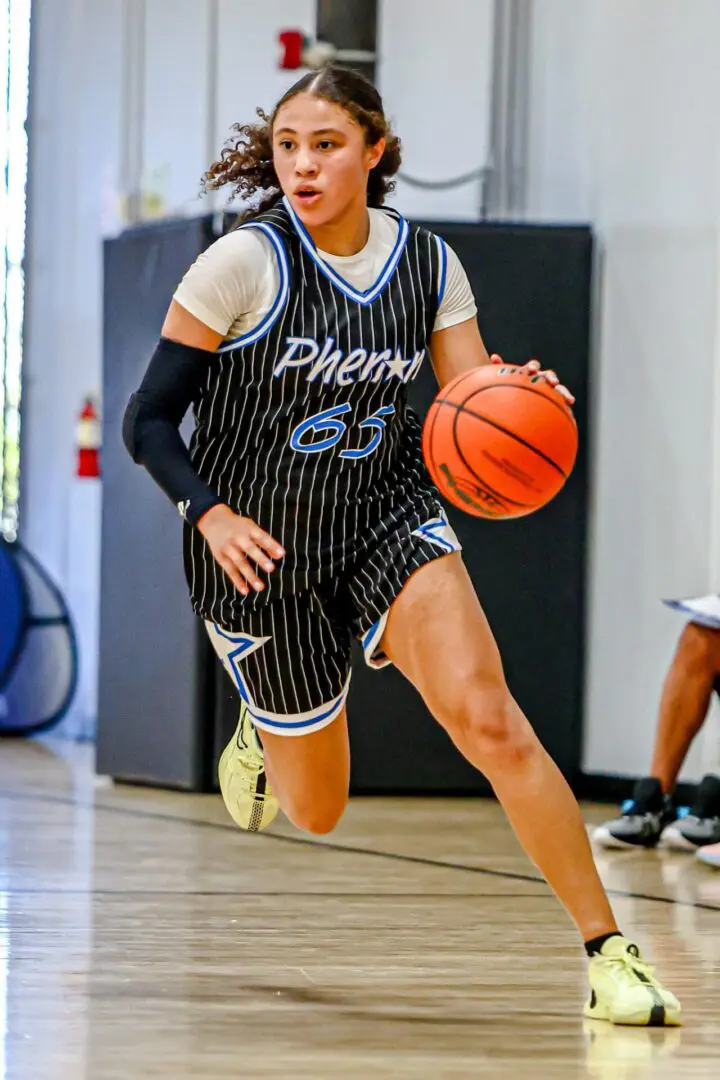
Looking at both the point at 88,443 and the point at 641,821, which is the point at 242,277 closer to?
the point at 641,821

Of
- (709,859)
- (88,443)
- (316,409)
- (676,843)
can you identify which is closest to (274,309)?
(316,409)

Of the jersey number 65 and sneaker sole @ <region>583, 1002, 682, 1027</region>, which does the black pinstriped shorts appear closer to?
the jersey number 65

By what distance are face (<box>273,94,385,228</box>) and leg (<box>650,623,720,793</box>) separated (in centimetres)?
264

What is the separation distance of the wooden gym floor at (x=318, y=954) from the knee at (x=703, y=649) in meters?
0.62

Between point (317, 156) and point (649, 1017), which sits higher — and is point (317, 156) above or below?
above

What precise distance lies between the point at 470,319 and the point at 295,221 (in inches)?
15.6

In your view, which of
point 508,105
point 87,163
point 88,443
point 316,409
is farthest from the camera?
point 87,163

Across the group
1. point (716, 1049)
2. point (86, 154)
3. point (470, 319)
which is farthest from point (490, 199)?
point (716, 1049)

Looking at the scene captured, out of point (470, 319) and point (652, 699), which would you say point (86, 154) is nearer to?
point (652, 699)

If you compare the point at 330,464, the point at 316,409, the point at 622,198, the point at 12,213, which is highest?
the point at 12,213

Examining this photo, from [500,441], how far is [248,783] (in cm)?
124

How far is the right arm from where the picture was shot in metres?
3.11

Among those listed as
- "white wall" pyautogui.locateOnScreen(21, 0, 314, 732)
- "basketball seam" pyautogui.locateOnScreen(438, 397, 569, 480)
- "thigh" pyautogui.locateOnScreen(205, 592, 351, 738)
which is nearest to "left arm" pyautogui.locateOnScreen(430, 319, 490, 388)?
"basketball seam" pyautogui.locateOnScreen(438, 397, 569, 480)

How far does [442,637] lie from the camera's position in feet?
10.3
